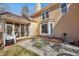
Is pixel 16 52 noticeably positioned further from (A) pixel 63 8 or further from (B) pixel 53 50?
(A) pixel 63 8

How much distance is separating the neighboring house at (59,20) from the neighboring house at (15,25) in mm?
151

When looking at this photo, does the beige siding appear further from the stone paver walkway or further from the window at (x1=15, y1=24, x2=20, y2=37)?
the window at (x1=15, y1=24, x2=20, y2=37)

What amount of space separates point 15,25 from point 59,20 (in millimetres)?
718

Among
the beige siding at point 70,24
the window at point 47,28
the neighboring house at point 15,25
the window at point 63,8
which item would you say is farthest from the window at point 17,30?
the window at point 63,8

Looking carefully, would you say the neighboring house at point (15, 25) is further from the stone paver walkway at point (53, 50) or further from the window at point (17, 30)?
the stone paver walkway at point (53, 50)

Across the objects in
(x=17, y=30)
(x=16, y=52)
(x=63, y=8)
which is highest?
(x=63, y=8)

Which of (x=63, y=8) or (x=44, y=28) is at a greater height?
(x=63, y=8)

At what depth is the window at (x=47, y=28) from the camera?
3170 mm

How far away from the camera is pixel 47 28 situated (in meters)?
3.20

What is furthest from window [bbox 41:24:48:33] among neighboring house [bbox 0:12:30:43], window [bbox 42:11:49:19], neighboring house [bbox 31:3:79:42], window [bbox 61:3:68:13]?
window [bbox 61:3:68:13]

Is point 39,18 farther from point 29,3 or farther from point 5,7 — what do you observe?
point 5,7

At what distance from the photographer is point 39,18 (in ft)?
10.6

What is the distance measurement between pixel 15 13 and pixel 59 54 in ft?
3.16

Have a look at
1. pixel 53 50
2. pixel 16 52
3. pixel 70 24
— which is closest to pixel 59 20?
pixel 70 24
